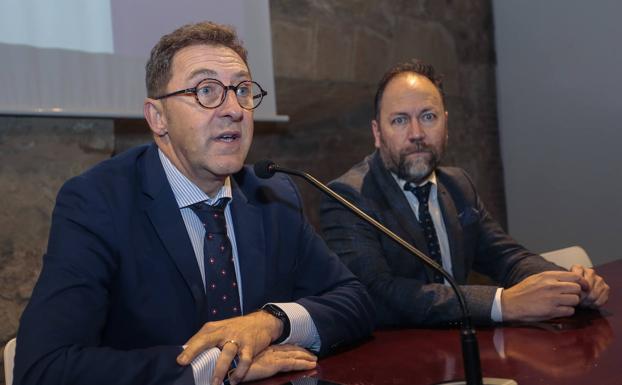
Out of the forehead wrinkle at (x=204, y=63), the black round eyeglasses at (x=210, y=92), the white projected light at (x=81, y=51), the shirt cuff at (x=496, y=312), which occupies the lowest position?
the shirt cuff at (x=496, y=312)

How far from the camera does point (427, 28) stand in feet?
14.8

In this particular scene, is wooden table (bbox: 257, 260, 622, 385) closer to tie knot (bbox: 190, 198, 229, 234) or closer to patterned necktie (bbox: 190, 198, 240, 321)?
patterned necktie (bbox: 190, 198, 240, 321)

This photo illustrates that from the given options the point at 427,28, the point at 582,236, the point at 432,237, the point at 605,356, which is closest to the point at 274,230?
the point at 432,237

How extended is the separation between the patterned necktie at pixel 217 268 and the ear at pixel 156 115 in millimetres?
213

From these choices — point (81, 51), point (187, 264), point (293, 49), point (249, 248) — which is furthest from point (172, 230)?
point (293, 49)

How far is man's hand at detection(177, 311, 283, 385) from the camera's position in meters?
1.29

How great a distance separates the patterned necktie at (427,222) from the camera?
2.23 m

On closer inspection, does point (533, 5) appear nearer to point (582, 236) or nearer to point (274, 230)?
point (582, 236)

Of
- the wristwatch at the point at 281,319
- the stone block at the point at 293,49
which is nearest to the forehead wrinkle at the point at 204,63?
the wristwatch at the point at 281,319

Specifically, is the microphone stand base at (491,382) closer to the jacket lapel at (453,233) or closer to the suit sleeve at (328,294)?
the suit sleeve at (328,294)

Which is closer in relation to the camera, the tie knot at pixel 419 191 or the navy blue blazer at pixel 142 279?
the navy blue blazer at pixel 142 279

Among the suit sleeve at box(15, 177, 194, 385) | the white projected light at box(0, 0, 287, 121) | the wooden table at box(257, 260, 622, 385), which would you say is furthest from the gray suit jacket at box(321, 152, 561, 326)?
the white projected light at box(0, 0, 287, 121)

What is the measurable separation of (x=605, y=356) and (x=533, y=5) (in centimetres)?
397

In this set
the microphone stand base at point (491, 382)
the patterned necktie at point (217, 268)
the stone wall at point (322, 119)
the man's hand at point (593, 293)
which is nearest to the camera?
the microphone stand base at point (491, 382)
